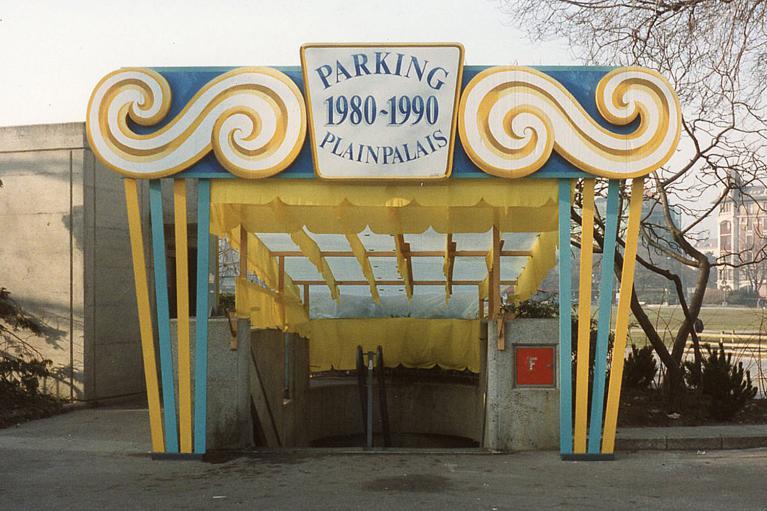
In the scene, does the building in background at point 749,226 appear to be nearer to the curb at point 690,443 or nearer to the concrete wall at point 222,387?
the curb at point 690,443

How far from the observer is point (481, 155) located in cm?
852

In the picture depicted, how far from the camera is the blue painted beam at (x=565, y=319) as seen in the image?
28.7 ft

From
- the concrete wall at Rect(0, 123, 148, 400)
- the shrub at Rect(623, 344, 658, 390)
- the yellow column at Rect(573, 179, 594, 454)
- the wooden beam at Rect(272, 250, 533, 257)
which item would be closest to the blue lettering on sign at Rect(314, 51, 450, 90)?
the yellow column at Rect(573, 179, 594, 454)

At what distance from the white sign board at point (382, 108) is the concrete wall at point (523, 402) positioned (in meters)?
1.92

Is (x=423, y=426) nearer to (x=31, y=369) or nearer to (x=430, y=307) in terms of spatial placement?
(x=430, y=307)

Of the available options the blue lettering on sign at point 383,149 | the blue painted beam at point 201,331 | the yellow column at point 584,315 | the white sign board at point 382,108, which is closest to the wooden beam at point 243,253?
the blue painted beam at point 201,331

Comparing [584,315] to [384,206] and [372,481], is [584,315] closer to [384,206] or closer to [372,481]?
A: [384,206]

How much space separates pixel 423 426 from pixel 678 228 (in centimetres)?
510

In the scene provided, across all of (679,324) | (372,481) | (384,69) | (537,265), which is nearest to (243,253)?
(384,69)

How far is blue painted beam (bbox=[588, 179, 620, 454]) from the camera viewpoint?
8.70m

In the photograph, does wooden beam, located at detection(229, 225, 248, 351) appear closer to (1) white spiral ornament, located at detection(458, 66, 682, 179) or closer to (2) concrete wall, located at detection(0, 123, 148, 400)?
(1) white spiral ornament, located at detection(458, 66, 682, 179)

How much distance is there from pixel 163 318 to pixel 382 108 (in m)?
2.94

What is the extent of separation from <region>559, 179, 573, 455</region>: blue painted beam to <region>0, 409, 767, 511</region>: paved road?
0.33 m

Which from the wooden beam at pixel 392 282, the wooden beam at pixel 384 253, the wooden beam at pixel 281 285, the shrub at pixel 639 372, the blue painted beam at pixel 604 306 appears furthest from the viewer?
the shrub at pixel 639 372
